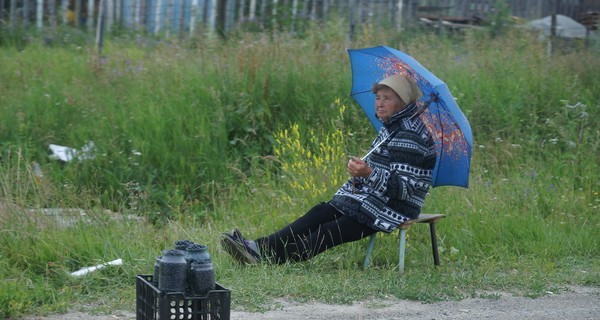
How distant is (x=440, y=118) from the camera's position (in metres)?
6.75

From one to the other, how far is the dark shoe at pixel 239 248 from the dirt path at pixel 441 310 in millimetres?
635

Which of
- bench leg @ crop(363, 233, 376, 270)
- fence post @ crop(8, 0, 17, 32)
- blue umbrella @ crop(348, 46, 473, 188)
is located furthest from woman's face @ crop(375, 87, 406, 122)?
fence post @ crop(8, 0, 17, 32)

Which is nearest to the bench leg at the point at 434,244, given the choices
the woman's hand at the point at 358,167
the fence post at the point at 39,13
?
the woman's hand at the point at 358,167

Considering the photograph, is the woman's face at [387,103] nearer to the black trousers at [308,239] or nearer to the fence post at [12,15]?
the black trousers at [308,239]

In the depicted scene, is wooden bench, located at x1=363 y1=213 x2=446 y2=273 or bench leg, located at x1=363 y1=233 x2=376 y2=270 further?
bench leg, located at x1=363 y1=233 x2=376 y2=270

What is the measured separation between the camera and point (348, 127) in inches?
357

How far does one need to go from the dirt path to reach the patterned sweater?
2.37 feet

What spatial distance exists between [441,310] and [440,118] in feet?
4.94

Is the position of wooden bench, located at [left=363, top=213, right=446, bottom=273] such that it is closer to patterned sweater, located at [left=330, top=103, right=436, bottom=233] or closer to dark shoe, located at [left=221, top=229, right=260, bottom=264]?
patterned sweater, located at [left=330, top=103, right=436, bottom=233]

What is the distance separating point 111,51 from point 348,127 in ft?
12.4

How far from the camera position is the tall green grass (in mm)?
6441

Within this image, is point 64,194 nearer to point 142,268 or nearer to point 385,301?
point 142,268

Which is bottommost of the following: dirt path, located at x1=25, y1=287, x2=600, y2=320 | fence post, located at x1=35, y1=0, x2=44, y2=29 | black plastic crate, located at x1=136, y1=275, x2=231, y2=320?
A: dirt path, located at x1=25, y1=287, x2=600, y2=320

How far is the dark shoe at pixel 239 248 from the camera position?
6445mm
